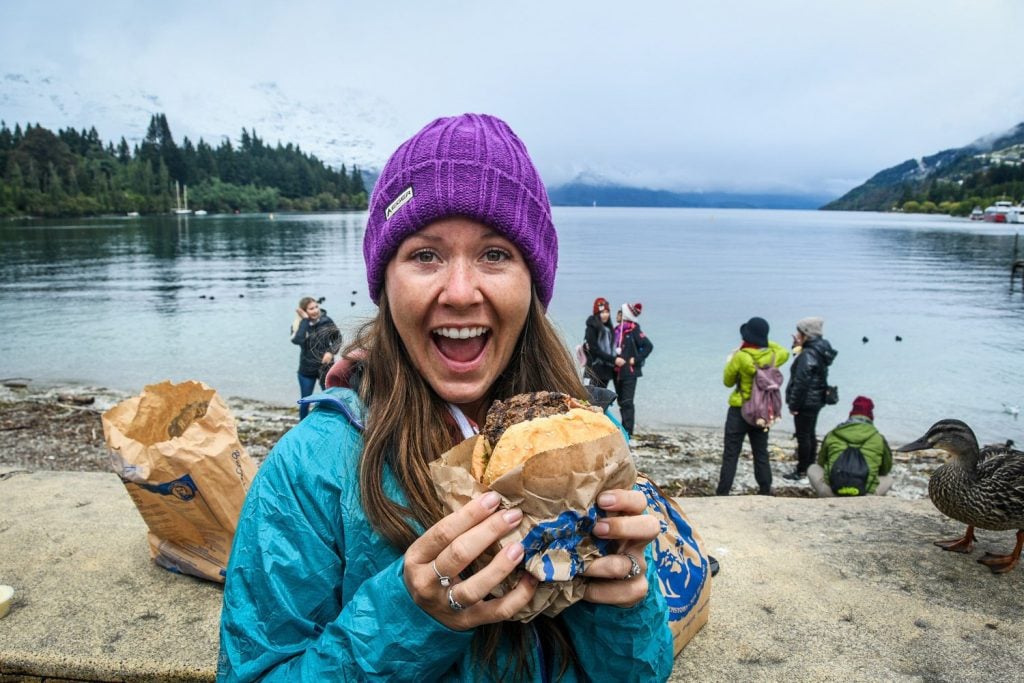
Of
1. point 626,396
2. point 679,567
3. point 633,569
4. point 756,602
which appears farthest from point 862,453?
point 633,569

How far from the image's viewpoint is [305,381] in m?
11.0

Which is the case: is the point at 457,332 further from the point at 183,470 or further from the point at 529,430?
the point at 183,470

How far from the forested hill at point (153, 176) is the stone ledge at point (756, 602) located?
457 ft

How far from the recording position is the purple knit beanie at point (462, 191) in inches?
68.7

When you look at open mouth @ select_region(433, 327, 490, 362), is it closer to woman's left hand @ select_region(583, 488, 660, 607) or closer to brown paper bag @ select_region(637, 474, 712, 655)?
woman's left hand @ select_region(583, 488, 660, 607)

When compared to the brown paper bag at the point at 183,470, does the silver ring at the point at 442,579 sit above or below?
above

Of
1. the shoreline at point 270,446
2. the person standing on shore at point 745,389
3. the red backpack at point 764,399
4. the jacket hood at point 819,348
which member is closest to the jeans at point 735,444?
the person standing on shore at point 745,389

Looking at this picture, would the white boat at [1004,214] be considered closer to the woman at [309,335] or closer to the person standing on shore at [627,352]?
the person standing on shore at [627,352]

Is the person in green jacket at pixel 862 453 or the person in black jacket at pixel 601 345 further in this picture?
the person in black jacket at pixel 601 345

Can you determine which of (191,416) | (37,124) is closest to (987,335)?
(191,416)

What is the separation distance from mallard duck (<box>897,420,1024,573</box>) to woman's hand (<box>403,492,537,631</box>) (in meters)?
3.82

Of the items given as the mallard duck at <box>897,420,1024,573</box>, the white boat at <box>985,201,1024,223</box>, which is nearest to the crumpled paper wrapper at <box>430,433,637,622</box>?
the mallard duck at <box>897,420,1024,573</box>

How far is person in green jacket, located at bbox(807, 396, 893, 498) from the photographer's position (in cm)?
687

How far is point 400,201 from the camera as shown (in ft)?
5.88
